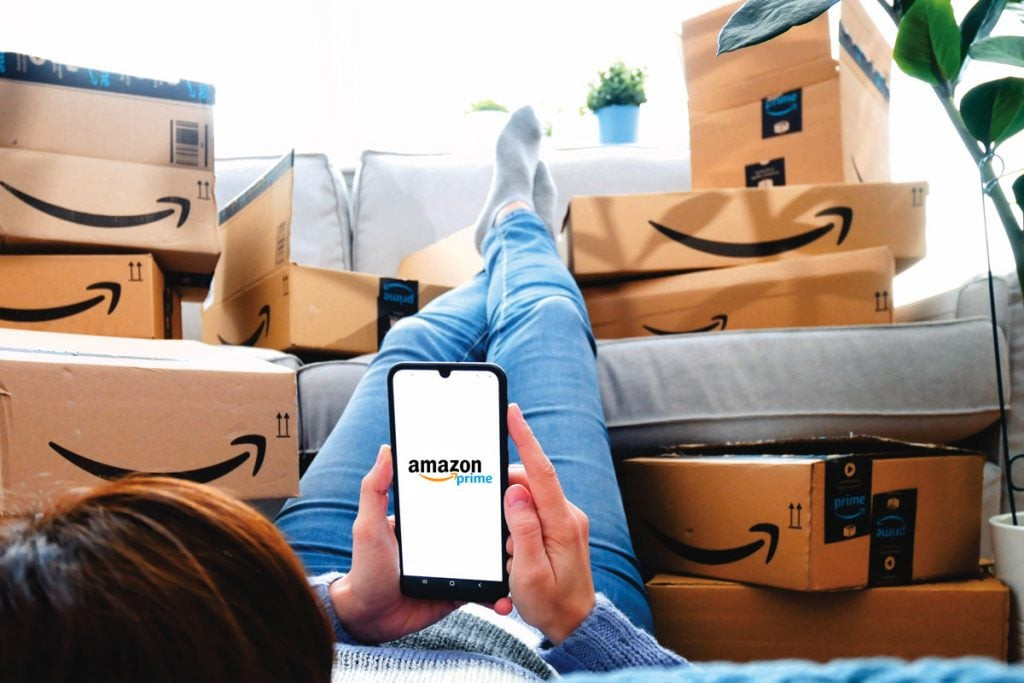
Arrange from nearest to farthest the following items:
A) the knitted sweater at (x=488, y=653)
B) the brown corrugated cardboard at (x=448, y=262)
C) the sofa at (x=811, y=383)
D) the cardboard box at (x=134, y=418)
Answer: the knitted sweater at (x=488, y=653), the cardboard box at (x=134, y=418), the sofa at (x=811, y=383), the brown corrugated cardboard at (x=448, y=262)

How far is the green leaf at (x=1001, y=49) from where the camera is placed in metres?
0.60

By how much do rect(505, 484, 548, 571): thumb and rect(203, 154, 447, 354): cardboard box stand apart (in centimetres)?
73

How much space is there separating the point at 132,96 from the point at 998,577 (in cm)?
107

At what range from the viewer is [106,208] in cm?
92

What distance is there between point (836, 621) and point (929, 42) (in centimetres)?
50

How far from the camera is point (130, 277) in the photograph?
92cm

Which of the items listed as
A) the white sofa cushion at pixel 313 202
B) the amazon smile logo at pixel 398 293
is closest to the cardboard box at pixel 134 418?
the amazon smile logo at pixel 398 293

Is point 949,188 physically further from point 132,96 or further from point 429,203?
point 132,96

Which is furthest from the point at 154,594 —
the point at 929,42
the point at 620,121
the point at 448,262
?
the point at 620,121

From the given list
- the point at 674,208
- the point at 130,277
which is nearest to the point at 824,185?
the point at 674,208

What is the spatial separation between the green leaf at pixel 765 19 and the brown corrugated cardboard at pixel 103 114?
0.66m

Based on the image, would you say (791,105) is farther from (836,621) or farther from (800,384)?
(836,621)

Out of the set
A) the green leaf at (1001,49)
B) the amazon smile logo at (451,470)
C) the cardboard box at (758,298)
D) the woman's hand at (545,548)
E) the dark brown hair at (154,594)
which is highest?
the green leaf at (1001,49)

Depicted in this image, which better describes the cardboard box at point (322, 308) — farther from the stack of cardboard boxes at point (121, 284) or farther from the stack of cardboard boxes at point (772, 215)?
the stack of cardboard boxes at point (772, 215)
